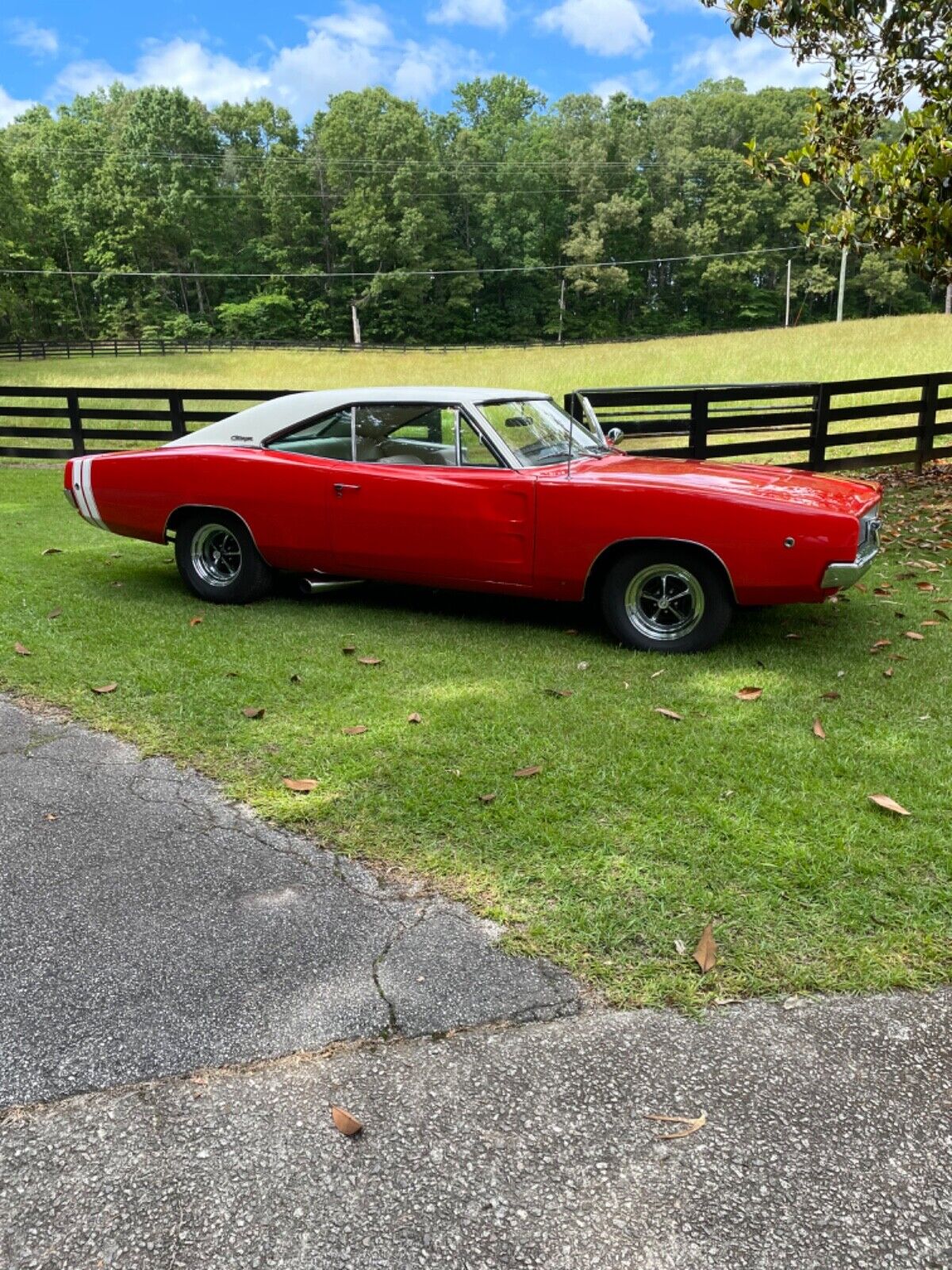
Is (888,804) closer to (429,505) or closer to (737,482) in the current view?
(737,482)

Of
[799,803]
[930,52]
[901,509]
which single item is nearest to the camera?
[799,803]

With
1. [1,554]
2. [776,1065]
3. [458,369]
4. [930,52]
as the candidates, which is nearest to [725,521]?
[776,1065]

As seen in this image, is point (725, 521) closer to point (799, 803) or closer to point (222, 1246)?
point (799, 803)

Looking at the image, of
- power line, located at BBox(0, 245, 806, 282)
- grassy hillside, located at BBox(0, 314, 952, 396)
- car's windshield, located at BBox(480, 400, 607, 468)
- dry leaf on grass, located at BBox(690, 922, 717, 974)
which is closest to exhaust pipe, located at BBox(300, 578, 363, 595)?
car's windshield, located at BBox(480, 400, 607, 468)

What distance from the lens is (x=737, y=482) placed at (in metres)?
4.84

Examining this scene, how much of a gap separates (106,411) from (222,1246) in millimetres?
13245

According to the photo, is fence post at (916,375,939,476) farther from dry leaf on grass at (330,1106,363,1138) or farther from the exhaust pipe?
dry leaf on grass at (330,1106,363,1138)

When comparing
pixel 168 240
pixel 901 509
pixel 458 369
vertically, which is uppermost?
pixel 168 240

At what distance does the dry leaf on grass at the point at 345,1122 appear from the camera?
5.99 ft

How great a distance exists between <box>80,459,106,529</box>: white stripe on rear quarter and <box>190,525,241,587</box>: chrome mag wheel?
80 centimetres

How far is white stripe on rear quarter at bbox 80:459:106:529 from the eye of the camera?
619 cm

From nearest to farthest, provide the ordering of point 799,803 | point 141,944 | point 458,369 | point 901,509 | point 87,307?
point 141,944
point 799,803
point 901,509
point 458,369
point 87,307

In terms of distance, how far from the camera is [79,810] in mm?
3299

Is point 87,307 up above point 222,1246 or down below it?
above
